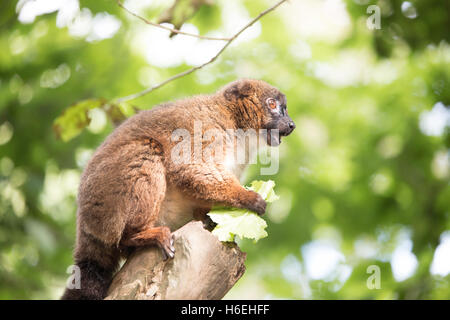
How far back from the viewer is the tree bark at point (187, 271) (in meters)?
3.93

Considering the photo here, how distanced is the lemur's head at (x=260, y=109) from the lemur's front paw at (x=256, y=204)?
1.37m

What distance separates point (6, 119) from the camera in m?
9.16

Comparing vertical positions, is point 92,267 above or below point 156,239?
below

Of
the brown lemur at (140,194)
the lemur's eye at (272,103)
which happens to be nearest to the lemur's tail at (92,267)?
the brown lemur at (140,194)

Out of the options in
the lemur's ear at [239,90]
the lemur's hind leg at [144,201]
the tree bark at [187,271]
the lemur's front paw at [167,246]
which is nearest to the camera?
the tree bark at [187,271]

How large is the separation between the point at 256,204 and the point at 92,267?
1804 millimetres

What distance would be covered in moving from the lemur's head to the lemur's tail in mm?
2309

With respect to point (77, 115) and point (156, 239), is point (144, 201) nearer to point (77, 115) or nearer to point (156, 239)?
point (156, 239)

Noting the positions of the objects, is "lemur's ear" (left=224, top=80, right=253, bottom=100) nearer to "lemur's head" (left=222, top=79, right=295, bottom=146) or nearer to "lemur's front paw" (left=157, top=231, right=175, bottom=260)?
"lemur's head" (left=222, top=79, right=295, bottom=146)

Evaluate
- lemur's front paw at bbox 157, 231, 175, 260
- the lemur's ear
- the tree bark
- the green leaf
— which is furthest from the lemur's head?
lemur's front paw at bbox 157, 231, 175, 260

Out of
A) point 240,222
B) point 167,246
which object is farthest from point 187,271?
point 240,222

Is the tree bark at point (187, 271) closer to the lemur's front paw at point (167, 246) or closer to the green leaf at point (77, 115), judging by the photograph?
the lemur's front paw at point (167, 246)

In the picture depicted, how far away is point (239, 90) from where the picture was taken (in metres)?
6.16

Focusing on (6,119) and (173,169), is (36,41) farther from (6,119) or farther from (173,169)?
(173,169)
